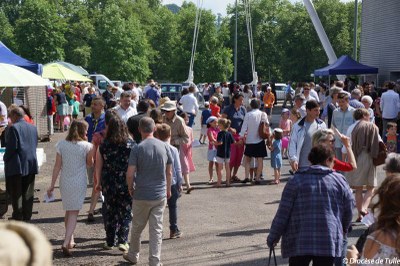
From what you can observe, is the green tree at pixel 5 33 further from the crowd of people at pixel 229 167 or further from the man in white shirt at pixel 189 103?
the crowd of people at pixel 229 167

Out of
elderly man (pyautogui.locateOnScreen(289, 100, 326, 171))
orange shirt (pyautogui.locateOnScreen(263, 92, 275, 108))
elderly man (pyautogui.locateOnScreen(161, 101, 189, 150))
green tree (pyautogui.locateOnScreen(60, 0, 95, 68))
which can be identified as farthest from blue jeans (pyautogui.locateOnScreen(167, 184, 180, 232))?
green tree (pyautogui.locateOnScreen(60, 0, 95, 68))

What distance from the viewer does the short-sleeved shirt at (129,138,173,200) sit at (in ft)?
24.5

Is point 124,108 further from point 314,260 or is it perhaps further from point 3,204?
point 314,260

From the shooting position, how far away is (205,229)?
9906 millimetres

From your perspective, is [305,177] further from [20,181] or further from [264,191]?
[264,191]

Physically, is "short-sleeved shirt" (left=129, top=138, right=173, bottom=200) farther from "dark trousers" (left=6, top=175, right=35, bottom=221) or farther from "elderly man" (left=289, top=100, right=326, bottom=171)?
"dark trousers" (left=6, top=175, right=35, bottom=221)

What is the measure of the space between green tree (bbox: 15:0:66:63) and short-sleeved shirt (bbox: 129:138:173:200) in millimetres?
52737

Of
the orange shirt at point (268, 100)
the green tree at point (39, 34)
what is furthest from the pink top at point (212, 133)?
the green tree at point (39, 34)

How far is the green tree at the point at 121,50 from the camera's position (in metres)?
61.2

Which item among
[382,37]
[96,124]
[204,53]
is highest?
[382,37]

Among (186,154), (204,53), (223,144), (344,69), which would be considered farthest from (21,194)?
(204,53)

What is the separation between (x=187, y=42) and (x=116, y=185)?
175ft

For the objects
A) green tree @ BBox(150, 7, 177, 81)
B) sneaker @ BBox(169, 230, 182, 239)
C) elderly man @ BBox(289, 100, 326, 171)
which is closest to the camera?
elderly man @ BBox(289, 100, 326, 171)

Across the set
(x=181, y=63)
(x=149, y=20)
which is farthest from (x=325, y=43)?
(x=149, y=20)
